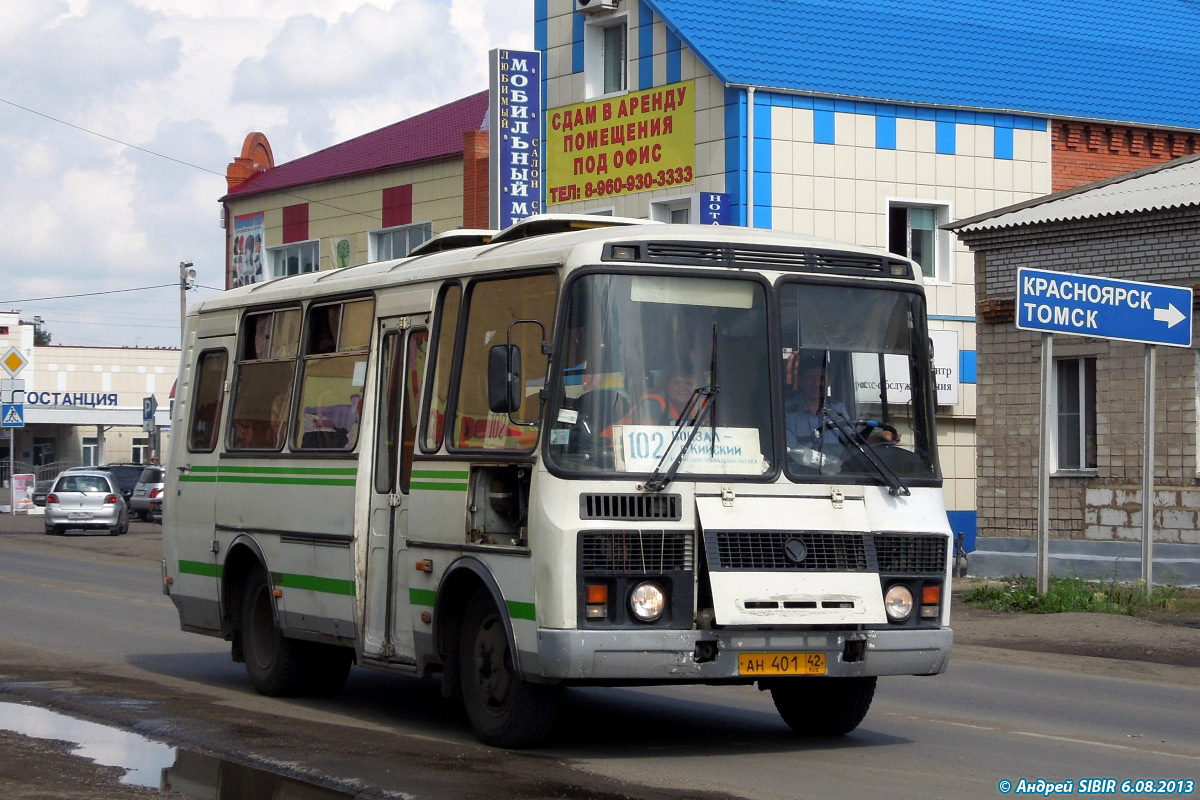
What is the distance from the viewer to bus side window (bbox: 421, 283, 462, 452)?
33.4 feet

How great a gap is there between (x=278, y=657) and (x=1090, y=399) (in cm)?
1473

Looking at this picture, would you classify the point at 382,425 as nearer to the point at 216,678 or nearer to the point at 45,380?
the point at 216,678

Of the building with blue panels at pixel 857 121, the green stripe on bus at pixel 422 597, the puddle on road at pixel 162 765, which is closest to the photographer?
the puddle on road at pixel 162 765

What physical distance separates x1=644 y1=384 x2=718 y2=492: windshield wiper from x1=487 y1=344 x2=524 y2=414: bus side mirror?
804mm

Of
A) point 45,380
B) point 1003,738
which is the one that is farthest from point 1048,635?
point 45,380

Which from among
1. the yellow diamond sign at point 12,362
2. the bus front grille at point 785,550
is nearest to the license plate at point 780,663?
the bus front grille at point 785,550

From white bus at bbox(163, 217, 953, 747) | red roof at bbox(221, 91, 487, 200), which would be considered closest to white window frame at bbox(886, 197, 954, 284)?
red roof at bbox(221, 91, 487, 200)

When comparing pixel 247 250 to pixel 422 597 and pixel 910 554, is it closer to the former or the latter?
pixel 422 597

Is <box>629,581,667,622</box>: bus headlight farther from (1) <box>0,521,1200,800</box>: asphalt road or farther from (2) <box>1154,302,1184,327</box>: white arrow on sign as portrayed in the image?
(2) <box>1154,302,1184,327</box>: white arrow on sign

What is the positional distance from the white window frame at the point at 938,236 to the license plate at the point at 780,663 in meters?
22.1

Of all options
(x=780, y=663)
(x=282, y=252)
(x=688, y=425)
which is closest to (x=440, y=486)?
(x=688, y=425)

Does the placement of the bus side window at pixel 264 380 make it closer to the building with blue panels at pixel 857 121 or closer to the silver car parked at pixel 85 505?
the building with blue panels at pixel 857 121

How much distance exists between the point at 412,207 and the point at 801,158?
13.2 metres

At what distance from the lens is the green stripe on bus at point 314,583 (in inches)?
433
